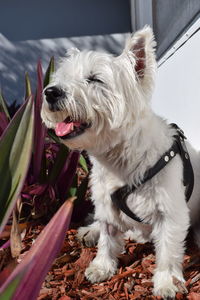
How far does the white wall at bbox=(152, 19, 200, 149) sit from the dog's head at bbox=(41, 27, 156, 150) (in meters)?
0.89

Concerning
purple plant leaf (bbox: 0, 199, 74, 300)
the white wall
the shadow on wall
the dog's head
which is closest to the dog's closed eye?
the dog's head

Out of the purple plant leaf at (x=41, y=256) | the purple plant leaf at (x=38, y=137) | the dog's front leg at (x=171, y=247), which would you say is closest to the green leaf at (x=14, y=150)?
the purple plant leaf at (x=41, y=256)

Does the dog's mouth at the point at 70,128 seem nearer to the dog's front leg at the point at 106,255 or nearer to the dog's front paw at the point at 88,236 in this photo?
the dog's front leg at the point at 106,255

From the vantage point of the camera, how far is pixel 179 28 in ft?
12.2

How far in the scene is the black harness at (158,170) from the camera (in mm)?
2201

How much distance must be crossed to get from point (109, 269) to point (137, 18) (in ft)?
16.2

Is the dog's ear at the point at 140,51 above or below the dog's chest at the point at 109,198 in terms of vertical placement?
above

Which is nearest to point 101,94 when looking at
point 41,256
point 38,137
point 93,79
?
point 93,79

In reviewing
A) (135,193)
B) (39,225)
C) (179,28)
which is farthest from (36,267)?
(179,28)

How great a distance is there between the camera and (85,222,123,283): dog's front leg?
240cm

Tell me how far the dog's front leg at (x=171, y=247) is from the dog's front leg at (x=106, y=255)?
0.31 m

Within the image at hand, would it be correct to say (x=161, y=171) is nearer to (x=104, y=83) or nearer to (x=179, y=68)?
(x=104, y=83)

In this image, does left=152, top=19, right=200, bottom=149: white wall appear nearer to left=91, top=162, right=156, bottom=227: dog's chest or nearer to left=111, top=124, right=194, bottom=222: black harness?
left=111, top=124, right=194, bottom=222: black harness

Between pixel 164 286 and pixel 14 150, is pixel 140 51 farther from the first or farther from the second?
pixel 164 286
